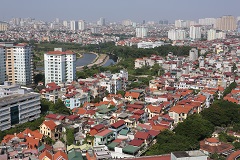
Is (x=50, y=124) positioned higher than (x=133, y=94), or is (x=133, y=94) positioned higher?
(x=133, y=94)

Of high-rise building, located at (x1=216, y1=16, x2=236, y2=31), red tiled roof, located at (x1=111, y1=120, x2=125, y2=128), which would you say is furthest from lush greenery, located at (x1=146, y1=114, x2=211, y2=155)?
high-rise building, located at (x1=216, y1=16, x2=236, y2=31)

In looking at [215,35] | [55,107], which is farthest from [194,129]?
[215,35]

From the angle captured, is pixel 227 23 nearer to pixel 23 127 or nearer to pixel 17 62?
pixel 17 62

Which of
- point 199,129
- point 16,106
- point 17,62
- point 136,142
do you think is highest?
point 17,62

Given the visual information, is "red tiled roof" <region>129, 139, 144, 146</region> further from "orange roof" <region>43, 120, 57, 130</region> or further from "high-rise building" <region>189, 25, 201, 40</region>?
"high-rise building" <region>189, 25, 201, 40</region>

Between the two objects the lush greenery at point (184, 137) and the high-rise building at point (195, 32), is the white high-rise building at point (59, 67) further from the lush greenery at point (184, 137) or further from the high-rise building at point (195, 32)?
the high-rise building at point (195, 32)

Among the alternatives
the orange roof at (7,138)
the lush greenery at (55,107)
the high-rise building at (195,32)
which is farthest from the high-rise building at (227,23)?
the orange roof at (7,138)

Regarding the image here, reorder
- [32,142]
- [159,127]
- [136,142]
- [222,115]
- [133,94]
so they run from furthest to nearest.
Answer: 1. [133,94]
2. [222,115]
3. [159,127]
4. [136,142]
5. [32,142]
